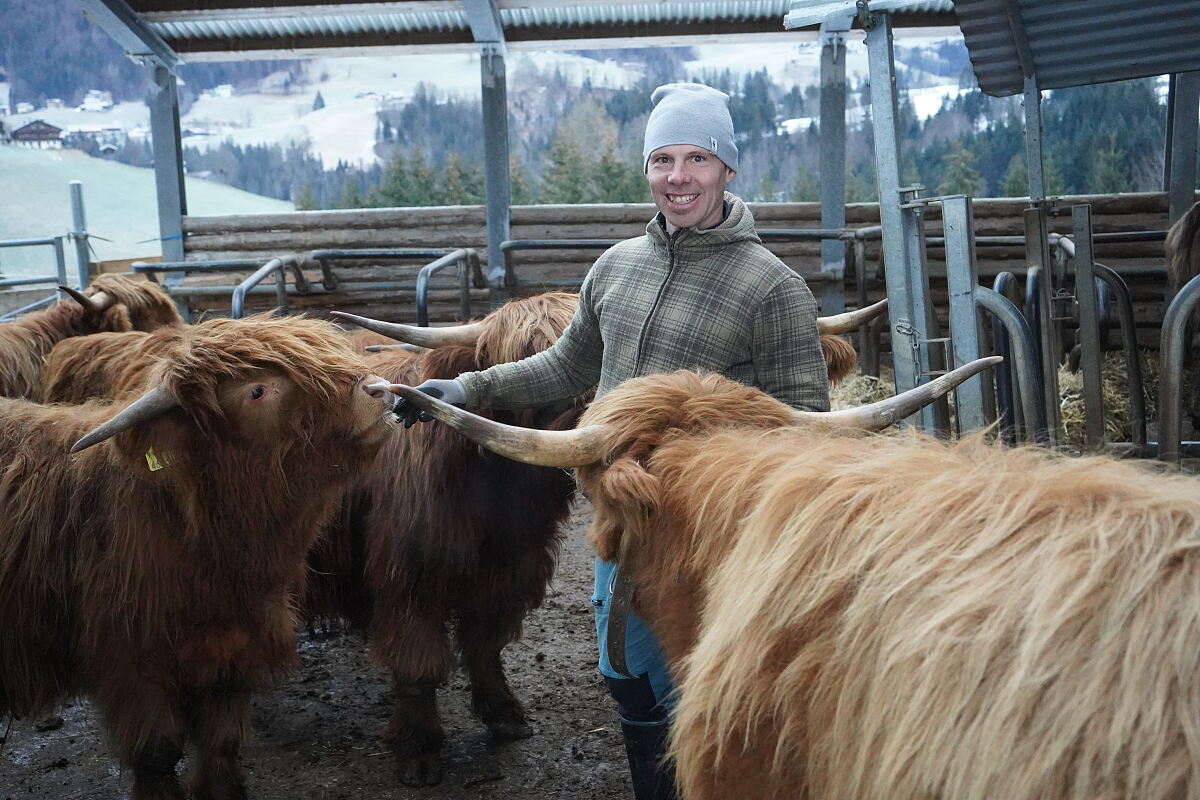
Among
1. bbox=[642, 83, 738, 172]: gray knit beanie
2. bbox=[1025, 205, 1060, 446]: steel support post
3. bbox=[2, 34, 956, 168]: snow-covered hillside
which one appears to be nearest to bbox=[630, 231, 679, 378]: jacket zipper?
bbox=[642, 83, 738, 172]: gray knit beanie

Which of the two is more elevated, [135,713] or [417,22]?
[417,22]

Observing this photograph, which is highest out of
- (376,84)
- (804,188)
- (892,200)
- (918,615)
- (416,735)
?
(376,84)

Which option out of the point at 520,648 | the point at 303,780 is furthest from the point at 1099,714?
the point at 520,648

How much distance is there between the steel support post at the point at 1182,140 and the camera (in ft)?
24.4

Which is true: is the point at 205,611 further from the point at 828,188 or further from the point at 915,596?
the point at 828,188

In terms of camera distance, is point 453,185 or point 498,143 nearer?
point 498,143

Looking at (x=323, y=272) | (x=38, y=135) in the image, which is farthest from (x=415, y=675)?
(x=38, y=135)

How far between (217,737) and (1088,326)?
3443mm

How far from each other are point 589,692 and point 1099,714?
358cm

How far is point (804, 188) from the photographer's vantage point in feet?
30.1

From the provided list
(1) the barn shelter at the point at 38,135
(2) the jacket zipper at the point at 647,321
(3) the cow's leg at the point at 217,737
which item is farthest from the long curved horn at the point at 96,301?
(1) the barn shelter at the point at 38,135

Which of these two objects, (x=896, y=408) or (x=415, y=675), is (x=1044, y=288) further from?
(x=415, y=675)

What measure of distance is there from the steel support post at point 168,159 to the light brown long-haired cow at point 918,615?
8.51 m

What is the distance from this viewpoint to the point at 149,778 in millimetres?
3086
